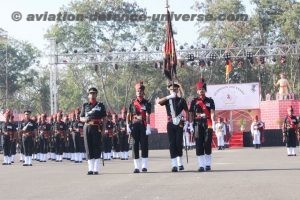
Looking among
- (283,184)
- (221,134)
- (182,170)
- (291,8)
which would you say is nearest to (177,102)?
(182,170)

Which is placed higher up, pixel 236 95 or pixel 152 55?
pixel 152 55

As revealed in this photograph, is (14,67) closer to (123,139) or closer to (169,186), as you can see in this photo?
(123,139)

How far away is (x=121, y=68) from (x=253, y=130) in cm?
3779

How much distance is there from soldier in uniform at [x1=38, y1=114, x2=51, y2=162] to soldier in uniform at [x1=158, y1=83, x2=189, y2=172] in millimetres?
12935

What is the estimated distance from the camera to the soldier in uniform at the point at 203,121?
54.3 feet

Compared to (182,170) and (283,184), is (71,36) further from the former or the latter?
(283,184)

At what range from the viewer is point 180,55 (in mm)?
44375

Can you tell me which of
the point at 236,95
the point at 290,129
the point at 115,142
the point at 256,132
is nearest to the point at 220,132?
the point at 256,132

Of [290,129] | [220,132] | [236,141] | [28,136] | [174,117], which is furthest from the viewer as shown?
[236,141]

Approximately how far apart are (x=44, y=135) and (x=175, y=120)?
13.3 meters

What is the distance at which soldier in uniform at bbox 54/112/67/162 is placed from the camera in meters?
28.5

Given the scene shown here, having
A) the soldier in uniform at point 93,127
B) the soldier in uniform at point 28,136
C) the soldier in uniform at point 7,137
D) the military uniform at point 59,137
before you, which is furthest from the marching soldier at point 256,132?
the soldier in uniform at point 93,127

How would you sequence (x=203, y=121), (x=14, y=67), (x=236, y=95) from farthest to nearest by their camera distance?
(x=14, y=67) → (x=236, y=95) → (x=203, y=121)

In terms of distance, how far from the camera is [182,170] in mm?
16797
